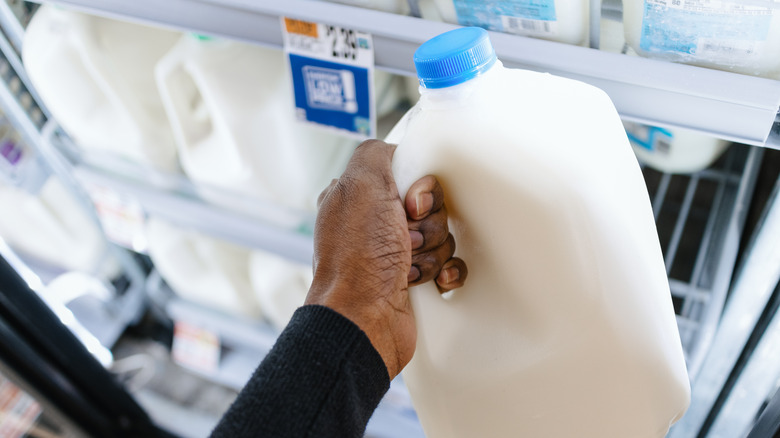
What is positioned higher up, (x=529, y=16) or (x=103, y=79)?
(x=529, y=16)

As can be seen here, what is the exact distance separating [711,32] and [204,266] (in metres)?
1.32

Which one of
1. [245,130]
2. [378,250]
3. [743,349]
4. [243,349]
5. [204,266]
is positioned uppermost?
[378,250]

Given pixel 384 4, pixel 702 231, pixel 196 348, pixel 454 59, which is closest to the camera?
pixel 454 59

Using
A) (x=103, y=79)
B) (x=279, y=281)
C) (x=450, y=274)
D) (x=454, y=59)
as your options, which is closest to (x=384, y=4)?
(x=454, y=59)

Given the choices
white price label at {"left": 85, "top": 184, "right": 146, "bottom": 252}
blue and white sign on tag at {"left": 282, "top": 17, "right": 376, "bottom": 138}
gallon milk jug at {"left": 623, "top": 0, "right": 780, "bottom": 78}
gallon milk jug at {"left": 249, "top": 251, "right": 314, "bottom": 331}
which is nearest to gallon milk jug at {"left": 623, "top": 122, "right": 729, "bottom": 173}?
gallon milk jug at {"left": 623, "top": 0, "right": 780, "bottom": 78}

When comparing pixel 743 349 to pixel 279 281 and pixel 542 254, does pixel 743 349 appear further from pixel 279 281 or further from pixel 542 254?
pixel 279 281

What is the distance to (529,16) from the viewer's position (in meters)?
0.72

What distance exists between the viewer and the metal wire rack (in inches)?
39.6

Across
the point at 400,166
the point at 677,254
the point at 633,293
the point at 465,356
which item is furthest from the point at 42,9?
the point at 677,254

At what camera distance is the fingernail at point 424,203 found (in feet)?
2.15

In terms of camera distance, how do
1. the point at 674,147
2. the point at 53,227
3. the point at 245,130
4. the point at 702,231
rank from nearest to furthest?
the point at 674,147 → the point at 245,130 → the point at 702,231 → the point at 53,227

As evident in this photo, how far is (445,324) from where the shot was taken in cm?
76

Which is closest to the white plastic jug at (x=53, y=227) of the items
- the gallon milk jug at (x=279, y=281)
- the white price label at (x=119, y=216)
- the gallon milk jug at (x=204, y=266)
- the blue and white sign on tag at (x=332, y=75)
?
the white price label at (x=119, y=216)

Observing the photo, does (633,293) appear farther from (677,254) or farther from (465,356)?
(677,254)
